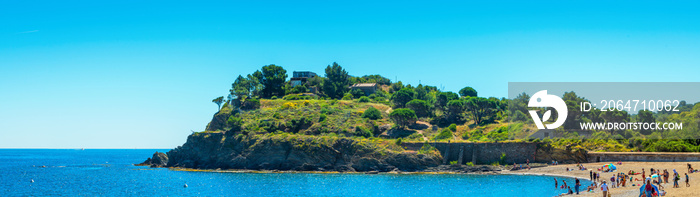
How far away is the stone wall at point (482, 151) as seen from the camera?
258ft

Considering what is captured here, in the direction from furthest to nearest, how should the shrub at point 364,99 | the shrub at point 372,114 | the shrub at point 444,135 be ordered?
the shrub at point 364,99
the shrub at point 372,114
the shrub at point 444,135

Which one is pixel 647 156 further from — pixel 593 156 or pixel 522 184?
pixel 522 184

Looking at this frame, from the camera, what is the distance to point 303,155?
8288cm

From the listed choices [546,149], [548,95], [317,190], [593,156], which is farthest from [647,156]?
[317,190]

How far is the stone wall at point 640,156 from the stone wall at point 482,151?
7.67 metres

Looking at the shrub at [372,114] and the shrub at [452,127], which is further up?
the shrub at [372,114]

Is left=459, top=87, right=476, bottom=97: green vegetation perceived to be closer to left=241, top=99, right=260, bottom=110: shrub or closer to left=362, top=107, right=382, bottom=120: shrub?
left=362, top=107, right=382, bottom=120: shrub

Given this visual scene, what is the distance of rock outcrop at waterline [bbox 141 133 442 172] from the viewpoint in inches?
3169

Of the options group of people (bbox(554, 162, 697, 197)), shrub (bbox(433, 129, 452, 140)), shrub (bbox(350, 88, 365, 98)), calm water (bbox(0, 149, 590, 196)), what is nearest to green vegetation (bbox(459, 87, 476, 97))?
shrub (bbox(350, 88, 365, 98))

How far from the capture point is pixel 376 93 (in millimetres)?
130500

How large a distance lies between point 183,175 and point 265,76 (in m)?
46.5

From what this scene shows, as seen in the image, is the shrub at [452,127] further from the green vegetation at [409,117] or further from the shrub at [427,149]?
the shrub at [427,149]

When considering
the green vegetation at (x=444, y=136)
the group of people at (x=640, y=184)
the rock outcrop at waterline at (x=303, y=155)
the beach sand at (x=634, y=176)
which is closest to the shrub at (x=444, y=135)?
the green vegetation at (x=444, y=136)

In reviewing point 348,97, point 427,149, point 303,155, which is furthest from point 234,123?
point 348,97
